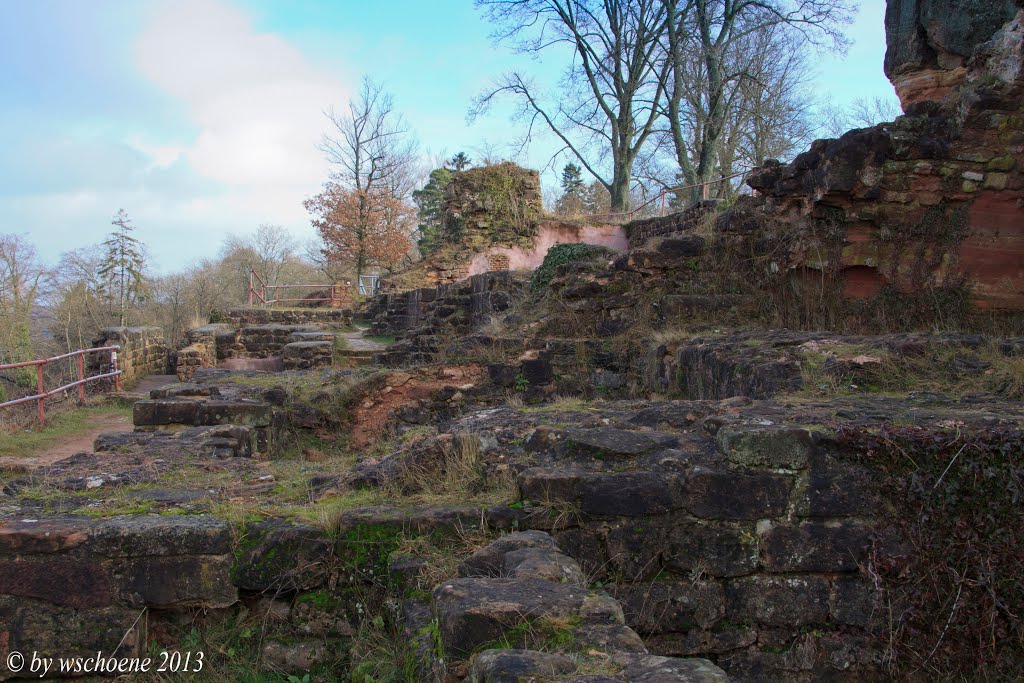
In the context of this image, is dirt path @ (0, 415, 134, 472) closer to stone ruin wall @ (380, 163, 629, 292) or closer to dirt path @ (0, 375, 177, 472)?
dirt path @ (0, 375, 177, 472)

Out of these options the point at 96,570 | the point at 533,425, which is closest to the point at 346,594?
the point at 96,570

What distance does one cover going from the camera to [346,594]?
3029 millimetres

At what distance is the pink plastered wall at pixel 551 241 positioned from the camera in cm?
1817

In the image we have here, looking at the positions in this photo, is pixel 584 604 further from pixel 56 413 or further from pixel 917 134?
pixel 56 413

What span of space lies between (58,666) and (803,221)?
7.44m

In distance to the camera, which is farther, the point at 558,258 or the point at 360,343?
the point at 360,343

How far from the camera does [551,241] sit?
19031 millimetres

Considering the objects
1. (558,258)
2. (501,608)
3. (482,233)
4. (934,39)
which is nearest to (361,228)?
(482,233)

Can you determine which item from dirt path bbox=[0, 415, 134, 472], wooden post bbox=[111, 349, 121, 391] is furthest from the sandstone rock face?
wooden post bbox=[111, 349, 121, 391]

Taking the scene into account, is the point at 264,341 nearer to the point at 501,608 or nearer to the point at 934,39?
the point at 934,39

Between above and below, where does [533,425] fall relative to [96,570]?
above

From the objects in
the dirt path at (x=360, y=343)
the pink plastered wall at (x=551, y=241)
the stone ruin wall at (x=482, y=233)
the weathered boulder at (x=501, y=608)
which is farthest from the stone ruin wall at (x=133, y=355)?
the weathered boulder at (x=501, y=608)

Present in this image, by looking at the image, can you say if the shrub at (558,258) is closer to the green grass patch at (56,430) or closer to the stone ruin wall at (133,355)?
the green grass patch at (56,430)

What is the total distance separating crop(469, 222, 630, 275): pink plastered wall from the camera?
59.6 feet
